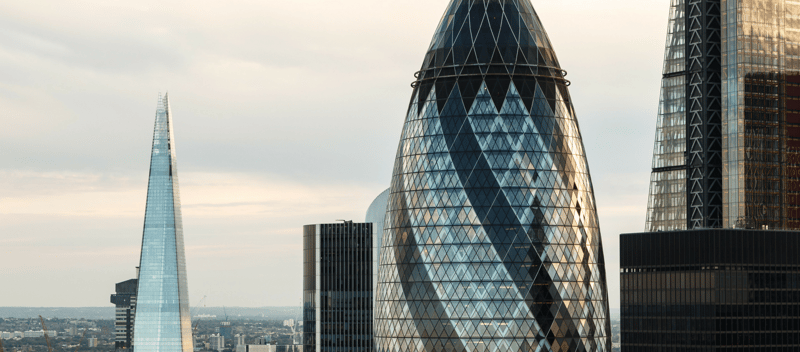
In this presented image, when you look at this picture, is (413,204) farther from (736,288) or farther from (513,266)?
(736,288)

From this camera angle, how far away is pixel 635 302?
19812 centimetres

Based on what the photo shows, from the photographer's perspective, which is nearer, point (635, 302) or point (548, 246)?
point (548, 246)

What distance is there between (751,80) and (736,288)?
38948 mm

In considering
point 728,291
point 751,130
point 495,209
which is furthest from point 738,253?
point 495,209

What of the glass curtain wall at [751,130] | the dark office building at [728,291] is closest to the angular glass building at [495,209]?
the dark office building at [728,291]

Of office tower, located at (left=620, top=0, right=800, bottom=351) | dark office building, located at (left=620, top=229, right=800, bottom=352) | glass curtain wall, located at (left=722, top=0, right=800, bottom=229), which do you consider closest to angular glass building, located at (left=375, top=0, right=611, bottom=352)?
dark office building, located at (left=620, top=229, right=800, bottom=352)

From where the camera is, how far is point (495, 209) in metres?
134

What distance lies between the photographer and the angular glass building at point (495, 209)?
134 metres

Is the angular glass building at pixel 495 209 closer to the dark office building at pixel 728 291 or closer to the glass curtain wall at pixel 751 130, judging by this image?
the dark office building at pixel 728 291

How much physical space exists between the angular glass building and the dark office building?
5043 centimetres

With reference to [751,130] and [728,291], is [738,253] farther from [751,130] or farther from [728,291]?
[751,130]

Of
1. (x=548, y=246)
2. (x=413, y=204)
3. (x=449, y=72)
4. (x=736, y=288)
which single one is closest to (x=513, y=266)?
(x=548, y=246)

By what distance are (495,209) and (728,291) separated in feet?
221

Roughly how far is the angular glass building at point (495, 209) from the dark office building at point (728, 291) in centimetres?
5043
